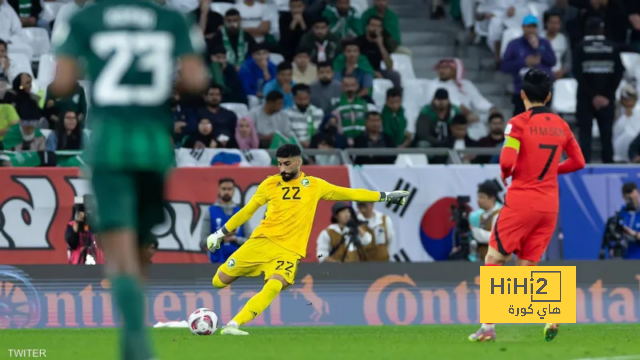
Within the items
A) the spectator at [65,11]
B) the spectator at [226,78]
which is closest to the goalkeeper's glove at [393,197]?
the spectator at [226,78]

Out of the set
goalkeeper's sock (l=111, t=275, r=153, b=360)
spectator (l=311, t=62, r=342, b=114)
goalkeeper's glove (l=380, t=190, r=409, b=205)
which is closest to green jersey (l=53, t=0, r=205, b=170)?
goalkeeper's sock (l=111, t=275, r=153, b=360)

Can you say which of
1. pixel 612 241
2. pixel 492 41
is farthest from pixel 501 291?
pixel 492 41

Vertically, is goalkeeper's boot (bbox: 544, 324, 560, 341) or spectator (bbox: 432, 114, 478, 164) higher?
spectator (bbox: 432, 114, 478, 164)

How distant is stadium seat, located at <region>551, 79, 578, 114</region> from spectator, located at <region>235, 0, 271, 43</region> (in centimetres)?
454

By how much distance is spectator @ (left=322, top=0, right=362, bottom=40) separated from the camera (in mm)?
19922

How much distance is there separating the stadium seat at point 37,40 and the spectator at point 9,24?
0.10 meters

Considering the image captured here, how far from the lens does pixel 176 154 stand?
53.8ft

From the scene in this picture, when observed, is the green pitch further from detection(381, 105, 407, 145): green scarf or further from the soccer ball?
detection(381, 105, 407, 145): green scarf

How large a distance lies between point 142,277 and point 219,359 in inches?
106

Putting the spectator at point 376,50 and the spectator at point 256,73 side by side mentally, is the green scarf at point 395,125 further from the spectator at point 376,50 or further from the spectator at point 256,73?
the spectator at point 256,73

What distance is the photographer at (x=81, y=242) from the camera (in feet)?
49.4

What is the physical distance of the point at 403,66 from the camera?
1986cm

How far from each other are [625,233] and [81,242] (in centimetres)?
682

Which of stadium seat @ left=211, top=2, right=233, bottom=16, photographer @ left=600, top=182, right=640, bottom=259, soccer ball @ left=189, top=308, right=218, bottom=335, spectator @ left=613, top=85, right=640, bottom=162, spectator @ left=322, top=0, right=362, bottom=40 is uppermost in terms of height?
stadium seat @ left=211, top=2, right=233, bottom=16
